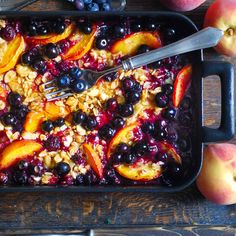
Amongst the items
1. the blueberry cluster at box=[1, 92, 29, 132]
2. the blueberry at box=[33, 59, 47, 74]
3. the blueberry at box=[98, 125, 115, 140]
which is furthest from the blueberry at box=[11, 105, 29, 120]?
the blueberry at box=[98, 125, 115, 140]

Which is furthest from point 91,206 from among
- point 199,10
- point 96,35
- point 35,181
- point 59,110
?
point 199,10

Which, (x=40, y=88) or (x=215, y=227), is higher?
(x=40, y=88)

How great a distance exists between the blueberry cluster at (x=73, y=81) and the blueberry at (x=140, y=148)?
22cm

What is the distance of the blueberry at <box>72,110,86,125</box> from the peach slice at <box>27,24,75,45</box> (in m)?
0.21

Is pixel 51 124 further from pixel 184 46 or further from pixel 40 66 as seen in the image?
pixel 184 46

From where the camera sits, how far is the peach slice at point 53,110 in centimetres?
135

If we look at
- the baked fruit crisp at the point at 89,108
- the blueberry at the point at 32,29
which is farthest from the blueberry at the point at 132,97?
the blueberry at the point at 32,29

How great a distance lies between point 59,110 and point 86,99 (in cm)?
8

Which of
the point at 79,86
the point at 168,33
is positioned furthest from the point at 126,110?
the point at 168,33

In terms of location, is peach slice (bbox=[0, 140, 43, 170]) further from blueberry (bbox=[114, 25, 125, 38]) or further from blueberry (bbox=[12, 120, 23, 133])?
blueberry (bbox=[114, 25, 125, 38])

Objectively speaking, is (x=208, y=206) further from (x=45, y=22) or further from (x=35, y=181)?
(x=45, y=22)

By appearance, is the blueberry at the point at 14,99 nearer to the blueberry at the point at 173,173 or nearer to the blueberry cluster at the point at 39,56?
the blueberry cluster at the point at 39,56

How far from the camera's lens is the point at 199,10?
147 cm

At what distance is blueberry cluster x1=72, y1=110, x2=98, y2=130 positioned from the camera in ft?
4.41
